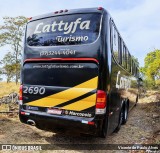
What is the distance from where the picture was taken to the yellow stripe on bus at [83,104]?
18.2ft

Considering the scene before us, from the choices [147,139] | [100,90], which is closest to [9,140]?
[100,90]

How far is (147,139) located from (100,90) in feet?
10.9

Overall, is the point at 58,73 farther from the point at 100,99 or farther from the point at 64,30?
the point at 100,99

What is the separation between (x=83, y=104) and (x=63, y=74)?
3.08 feet

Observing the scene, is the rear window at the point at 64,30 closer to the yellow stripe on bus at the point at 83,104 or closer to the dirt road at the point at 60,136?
the yellow stripe on bus at the point at 83,104

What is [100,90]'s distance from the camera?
18.0 feet

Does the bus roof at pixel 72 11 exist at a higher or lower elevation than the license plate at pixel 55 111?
higher

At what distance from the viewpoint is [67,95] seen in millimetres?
5828

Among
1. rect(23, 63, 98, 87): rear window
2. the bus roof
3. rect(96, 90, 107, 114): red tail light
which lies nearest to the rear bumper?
rect(96, 90, 107, 114): red tail light

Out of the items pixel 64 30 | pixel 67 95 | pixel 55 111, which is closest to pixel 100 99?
pixel 67 95

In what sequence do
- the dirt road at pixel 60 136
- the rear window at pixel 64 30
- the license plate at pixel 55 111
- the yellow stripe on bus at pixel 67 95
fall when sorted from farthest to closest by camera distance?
the dirt road at pixel 60 136, the license plate at pixel 55 111, the rear window at pixel 64 30, the yellow stripe on bus at pixel 67 95

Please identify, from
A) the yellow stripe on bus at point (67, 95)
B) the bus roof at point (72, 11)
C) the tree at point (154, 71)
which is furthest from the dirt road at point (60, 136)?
the tree at point (154, 71)

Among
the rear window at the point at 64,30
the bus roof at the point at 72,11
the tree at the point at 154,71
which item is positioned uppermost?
the bus roof at the point at 72,11

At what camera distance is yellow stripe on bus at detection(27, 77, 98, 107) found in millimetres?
5586
